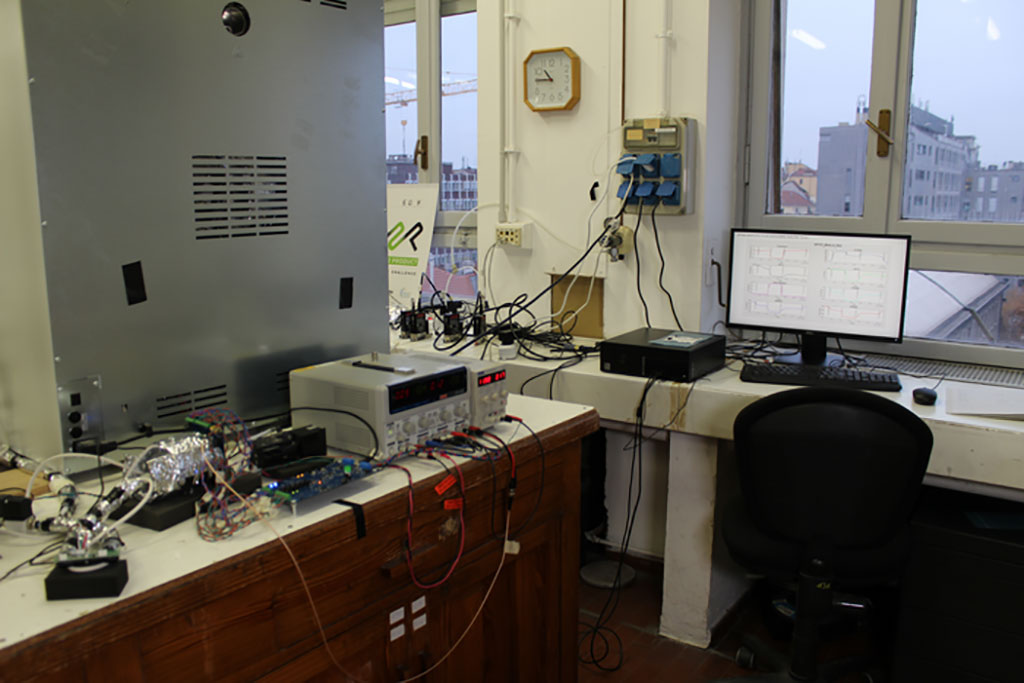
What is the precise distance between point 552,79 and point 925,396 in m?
1.58

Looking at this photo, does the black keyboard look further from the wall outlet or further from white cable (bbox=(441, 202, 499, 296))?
white cable (bbox=(441, 202, 499, 296))

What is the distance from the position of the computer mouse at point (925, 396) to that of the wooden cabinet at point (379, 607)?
3.00 ft

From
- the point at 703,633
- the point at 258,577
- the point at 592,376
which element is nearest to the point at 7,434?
the point at 258,577

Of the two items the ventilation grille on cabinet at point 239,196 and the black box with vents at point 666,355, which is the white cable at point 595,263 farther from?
the ventilation grille on cabinet at point 239,196

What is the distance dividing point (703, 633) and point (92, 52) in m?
2.15

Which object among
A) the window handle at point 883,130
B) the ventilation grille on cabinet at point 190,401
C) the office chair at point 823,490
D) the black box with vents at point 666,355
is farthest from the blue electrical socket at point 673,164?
the ventilation grille on cabinet at point 190,401

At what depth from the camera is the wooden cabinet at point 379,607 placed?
95 centimetres

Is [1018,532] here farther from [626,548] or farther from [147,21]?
[147,21]

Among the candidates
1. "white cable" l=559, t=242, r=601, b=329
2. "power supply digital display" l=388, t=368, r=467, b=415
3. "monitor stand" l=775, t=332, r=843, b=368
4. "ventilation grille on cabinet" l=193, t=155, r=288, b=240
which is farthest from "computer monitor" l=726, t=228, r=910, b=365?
"ventilation grille on cabinet" l=193, t=155, r=288, b=240

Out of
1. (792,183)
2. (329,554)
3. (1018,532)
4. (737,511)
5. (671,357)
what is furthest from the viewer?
(792,183)

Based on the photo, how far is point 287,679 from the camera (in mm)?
1144

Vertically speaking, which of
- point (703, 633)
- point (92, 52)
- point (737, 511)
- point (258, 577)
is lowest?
point (703, 633)

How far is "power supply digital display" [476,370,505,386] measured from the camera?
148 centimetres

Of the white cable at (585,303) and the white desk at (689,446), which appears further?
the white cable at (585,303)
